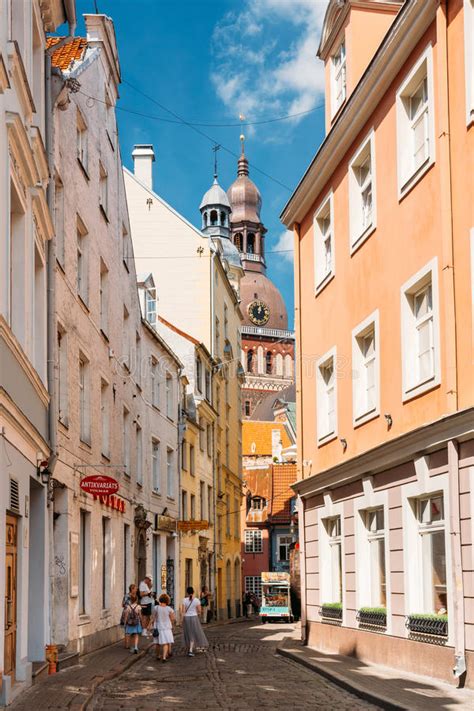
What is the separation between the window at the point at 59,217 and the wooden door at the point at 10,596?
7195 millimetres

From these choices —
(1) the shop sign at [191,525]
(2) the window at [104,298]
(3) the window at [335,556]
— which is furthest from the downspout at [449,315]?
(1) the shop sign at [191,525]

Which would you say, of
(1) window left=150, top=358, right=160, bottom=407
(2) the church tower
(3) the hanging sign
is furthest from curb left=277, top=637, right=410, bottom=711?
(2) the church tower

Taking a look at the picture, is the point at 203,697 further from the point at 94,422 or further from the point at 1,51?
the point at 94,422

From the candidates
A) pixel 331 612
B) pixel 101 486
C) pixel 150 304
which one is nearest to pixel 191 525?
pixel 150 304

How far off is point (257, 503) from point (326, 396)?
180ft

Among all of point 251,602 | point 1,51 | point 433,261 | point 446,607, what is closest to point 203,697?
point 446,607

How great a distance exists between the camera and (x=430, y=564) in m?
15.6

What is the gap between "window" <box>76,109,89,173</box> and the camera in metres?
23.1

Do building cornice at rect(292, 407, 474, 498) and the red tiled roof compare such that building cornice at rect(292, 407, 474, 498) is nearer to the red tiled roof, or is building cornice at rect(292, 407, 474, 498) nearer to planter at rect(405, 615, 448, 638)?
planter at rect(405, 615, 448, 638)

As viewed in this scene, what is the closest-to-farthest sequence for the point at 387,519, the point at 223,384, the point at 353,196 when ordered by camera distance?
the point at 387,519 → the point at 353,196 → the point at 223,384

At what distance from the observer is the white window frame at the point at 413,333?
15383mm

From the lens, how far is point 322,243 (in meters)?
23.0

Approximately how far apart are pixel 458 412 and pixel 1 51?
6.87 m

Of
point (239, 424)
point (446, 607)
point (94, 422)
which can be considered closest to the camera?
point (446, 607)
